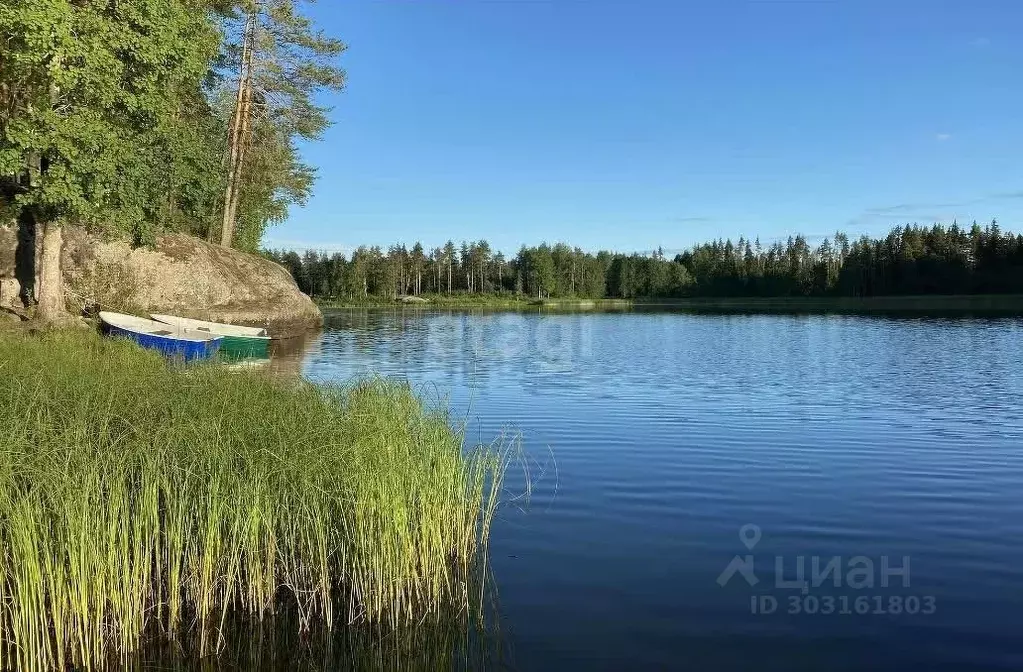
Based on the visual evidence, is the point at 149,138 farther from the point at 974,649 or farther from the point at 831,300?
the point at 831,300

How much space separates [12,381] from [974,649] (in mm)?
10203

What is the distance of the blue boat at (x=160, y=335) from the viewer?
22.4 meters

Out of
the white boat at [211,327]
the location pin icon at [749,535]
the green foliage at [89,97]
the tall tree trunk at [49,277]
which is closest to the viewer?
the location pin icon at [749,535]

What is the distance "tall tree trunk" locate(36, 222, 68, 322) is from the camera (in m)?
20.3

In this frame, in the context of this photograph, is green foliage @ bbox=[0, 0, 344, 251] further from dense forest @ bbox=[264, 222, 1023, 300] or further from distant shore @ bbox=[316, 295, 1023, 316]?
dense forest @ bbox=[264, 222, 1023, 300]

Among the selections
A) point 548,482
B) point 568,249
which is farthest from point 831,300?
point 548,482

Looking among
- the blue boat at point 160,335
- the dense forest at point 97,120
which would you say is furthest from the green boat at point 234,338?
the dense forest at point 97,120

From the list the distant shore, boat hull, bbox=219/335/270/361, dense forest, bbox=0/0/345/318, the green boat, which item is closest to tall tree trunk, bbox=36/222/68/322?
dense forest, bbox=0/0/345/318

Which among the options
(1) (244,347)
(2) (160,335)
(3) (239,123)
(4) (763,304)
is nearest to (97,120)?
(2) (160,335)

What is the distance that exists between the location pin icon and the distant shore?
76.9m

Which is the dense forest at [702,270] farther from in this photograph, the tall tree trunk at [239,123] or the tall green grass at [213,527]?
the tall green grass at [213,527]

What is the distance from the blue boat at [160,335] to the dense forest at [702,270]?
322 ft

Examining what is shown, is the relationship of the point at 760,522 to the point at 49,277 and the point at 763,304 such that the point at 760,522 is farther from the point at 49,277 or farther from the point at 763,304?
the point at 763,304

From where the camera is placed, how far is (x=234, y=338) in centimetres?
2562
